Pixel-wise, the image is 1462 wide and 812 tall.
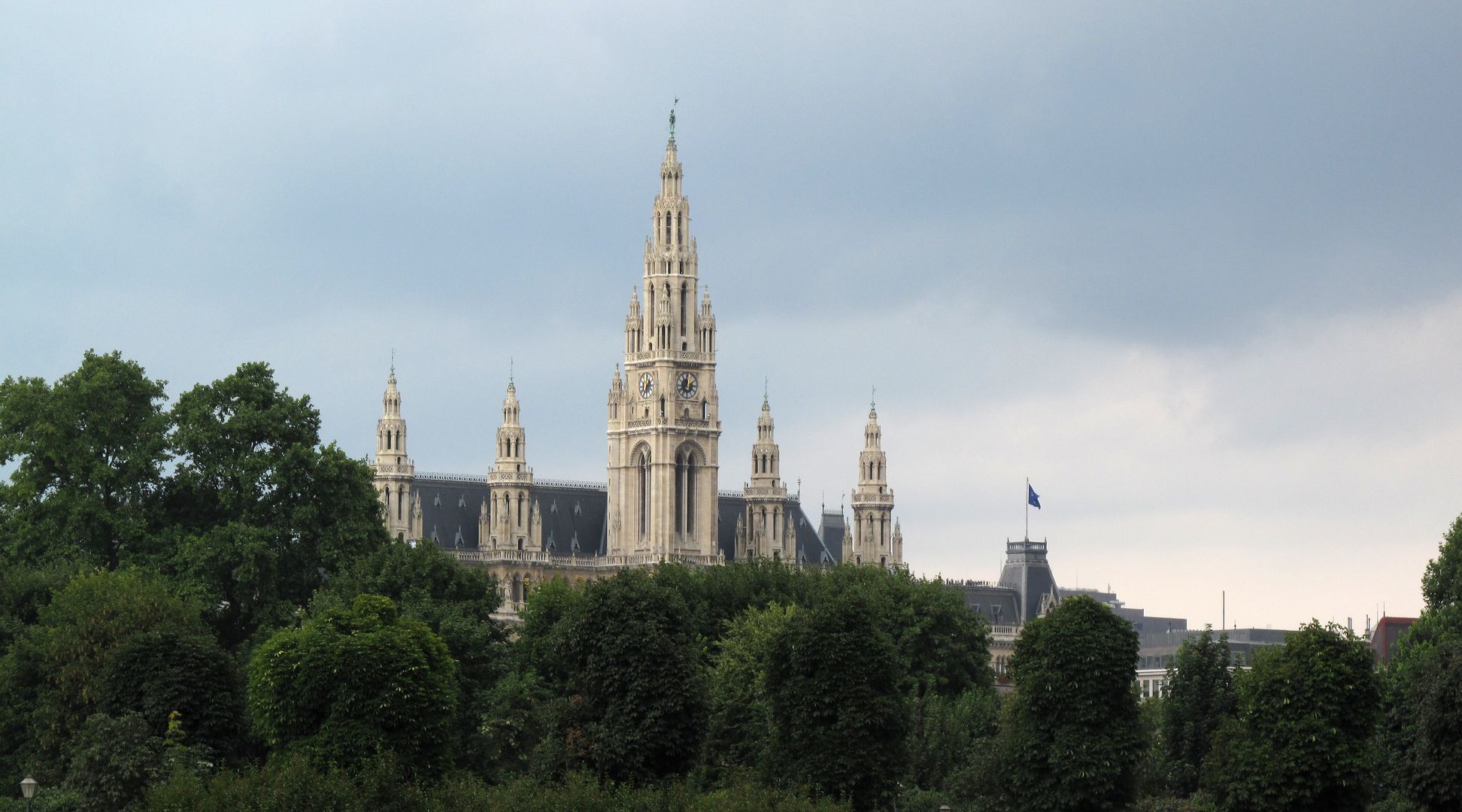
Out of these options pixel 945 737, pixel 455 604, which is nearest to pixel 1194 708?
pixel 945 737

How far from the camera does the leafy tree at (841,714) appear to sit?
92.4 meters

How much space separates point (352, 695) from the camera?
89.2 metres

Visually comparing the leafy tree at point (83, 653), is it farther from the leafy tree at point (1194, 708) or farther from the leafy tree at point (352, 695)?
the leafy tree at point (1194, 708)

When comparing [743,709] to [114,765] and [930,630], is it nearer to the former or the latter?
[114,765]

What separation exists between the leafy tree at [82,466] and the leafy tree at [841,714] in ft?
121

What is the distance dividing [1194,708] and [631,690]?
800 inches

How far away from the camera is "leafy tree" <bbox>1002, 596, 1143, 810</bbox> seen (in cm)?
8919

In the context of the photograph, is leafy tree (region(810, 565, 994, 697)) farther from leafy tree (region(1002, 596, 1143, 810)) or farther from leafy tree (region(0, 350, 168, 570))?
leafy tree (region(1002, 596, 1143, 810))

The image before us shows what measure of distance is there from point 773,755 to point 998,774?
7.53 metres

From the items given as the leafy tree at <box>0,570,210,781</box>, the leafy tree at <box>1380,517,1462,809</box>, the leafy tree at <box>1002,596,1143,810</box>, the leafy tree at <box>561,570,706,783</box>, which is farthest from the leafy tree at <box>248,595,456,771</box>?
the leafy tree at <box>1380,517,1462,809</box>

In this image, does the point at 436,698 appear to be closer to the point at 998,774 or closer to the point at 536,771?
the point at 536,771

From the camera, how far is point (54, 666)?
332 feet

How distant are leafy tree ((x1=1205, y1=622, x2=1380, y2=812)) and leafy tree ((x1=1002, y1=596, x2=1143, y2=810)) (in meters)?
3.37

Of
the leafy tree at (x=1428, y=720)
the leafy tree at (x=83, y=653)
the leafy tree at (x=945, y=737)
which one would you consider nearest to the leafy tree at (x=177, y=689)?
the leafy tree at (x=83, y=653)
